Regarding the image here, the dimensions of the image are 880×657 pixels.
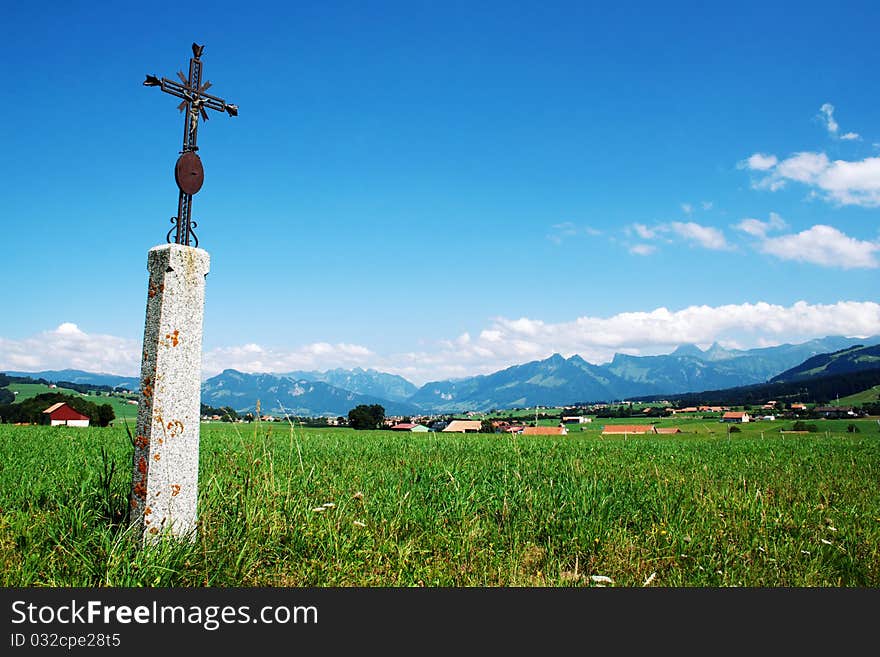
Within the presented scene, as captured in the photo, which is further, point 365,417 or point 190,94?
point 365,417

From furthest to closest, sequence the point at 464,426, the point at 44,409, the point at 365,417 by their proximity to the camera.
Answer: the point at 464,426, the point at 365,417, the point at 44,409

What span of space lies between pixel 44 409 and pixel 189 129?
178 ft

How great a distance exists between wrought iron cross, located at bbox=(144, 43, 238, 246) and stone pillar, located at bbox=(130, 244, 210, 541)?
45cm

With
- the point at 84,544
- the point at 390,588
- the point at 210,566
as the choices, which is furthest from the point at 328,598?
the point at 84,544

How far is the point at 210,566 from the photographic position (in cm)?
491

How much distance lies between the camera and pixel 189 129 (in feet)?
20.2

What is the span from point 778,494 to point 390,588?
943cm

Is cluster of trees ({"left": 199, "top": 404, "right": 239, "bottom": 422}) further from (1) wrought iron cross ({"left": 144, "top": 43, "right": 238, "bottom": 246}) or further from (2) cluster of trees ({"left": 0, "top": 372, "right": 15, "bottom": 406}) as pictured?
(2) cluster of trees ({"left": 0, "top": 372, "right": 15, "bottom": 406})

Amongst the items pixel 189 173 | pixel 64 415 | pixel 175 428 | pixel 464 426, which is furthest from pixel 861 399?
pixel 175 428

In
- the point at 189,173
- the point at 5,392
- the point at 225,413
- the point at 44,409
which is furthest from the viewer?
the point at 5,392

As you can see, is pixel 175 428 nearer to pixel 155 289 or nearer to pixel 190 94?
pixel 155 289

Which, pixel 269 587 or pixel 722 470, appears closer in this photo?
pixel 269 587

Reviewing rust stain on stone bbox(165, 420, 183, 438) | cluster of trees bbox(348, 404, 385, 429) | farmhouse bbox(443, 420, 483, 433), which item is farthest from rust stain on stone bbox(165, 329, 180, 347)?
farmhouse bbox(443, 420, 483, 433)

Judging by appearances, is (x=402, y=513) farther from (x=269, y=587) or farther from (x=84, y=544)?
(x=84, y=544)
